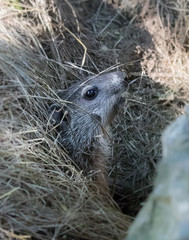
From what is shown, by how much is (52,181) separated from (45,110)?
1.12 m

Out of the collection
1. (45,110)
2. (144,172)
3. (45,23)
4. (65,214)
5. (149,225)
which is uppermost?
(45,23)

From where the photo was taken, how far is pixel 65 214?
2496 mm

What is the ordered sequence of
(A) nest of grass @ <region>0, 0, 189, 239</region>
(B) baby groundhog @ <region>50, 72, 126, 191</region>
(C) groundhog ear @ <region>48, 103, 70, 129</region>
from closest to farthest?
1. (A) nest of grass @ <region>0, 0, 189, 239</region>
2. (C) groundhog ear @ <region>48, 103, 70, 129</region>
3. (B) baby groundhog @ <region>50, 72, 126, 191</region>

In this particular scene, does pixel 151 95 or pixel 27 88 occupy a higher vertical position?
pixel 27 88

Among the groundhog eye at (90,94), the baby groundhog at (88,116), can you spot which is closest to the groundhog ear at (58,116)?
the baby groundhog at (88,116)

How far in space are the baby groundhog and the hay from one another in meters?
0.21

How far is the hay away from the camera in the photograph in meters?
2.43

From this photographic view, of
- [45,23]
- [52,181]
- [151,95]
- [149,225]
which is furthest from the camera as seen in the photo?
[151,95]

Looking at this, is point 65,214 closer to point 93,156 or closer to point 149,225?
point 149,225

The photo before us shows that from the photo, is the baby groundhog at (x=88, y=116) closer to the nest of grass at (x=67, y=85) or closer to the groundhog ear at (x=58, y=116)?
the groundhog ear at (x=58, y=116)

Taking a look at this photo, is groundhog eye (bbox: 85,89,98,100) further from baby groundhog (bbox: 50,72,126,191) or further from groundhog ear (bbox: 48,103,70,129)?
groundhog ear (bbox: 48,103,70,129)

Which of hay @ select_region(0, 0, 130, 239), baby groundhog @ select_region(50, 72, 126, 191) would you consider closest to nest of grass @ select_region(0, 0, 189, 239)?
hay @ select_region(0, 0, 130, 239)

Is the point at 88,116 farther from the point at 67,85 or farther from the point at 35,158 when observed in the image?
the point at 35,158

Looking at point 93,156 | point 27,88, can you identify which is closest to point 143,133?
point 93,156
